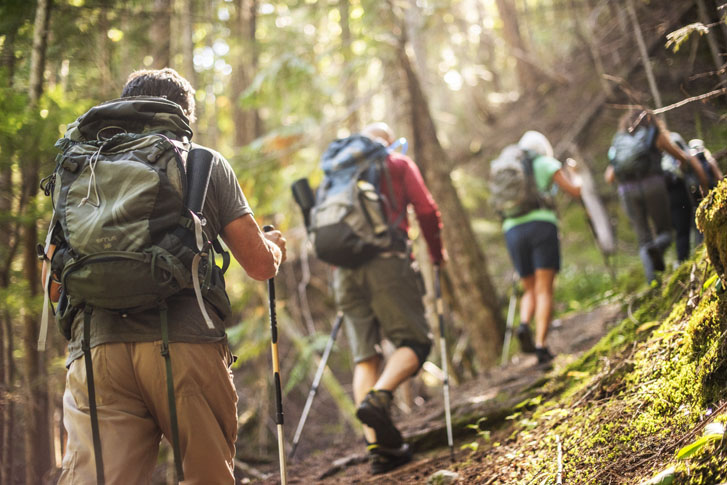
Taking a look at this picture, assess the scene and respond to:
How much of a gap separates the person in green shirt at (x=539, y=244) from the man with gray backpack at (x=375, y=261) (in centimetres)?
167

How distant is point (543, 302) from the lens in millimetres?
6059

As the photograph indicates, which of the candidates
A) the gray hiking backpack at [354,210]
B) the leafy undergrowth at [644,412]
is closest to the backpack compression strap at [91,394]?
the leafy undergrowth at [644,412]

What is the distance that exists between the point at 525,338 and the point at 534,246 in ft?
3.84

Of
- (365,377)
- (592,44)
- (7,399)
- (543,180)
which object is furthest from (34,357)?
(592,44)

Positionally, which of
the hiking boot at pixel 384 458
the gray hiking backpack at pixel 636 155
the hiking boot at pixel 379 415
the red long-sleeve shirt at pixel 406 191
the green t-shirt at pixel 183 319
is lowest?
the hiking boot at pixel 384 458

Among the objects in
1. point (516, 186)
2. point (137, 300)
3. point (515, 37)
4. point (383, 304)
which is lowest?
Result: point (383, 304)

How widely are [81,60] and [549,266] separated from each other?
6.16m

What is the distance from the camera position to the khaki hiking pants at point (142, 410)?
2.36 meters

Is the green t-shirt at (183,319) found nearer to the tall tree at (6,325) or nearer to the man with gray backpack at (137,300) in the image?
the man with gray backpack at (137,300)

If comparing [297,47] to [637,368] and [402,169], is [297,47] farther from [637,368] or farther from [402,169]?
[637,368]

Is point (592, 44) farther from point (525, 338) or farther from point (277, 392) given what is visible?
point (277, 392)

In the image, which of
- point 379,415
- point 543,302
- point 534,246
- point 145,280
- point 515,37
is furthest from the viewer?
point 515,37

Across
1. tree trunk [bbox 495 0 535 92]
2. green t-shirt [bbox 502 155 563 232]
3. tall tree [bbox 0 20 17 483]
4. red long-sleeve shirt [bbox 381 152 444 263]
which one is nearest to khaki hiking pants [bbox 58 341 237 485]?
red long-sleeve shirt [bbox 381 152 444 263]

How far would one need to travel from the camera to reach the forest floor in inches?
144
